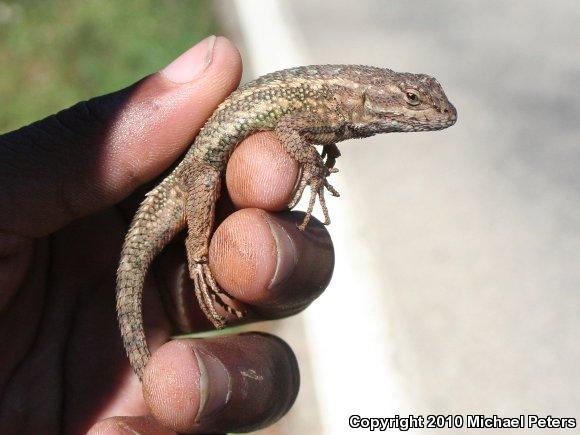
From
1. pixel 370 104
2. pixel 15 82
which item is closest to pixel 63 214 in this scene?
pixel 370 104

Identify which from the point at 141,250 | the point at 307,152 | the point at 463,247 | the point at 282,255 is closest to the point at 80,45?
the point at 463,247

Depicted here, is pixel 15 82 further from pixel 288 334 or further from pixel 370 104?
pixel 370 104

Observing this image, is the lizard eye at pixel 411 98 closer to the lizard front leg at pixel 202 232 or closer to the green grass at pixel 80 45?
the lizard front leg at pixel 202 232

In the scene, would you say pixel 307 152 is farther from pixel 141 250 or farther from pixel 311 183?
pixel 141 250

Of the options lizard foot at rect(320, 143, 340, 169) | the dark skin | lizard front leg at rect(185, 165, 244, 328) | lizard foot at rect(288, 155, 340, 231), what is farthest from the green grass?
lizard foot at rect(288, 155, 340, 231)

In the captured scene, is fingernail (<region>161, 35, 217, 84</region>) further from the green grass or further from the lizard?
the green grass

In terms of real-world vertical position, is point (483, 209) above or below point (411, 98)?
below
